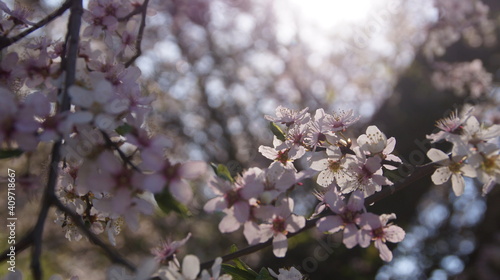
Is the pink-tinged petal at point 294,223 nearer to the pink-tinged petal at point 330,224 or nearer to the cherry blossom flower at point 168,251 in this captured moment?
the pink-tinged petal at point 330,224

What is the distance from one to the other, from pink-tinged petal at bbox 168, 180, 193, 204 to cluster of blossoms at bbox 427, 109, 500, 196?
0.64 m

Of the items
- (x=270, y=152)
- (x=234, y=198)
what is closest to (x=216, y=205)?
(x=234, y=198)

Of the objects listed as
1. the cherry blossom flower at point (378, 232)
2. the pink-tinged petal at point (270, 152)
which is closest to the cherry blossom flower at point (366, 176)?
the cherry blossom flower at point (378, 232)

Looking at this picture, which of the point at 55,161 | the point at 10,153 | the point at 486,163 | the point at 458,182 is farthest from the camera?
the point at 458,182

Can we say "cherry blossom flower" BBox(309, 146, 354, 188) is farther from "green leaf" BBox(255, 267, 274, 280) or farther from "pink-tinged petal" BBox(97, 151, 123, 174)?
"pink-tinged petal" BBox(97, 151, 123, 174)

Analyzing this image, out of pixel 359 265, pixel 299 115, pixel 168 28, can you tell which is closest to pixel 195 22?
pixel 168 28

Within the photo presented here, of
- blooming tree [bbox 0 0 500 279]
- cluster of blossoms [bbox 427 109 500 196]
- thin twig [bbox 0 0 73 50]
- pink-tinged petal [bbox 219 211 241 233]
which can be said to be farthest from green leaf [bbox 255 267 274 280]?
thin twig [bbox 0 0 73 50]

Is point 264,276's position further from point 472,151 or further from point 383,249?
point 472,151

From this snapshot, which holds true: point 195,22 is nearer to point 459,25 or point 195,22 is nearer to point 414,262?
point 459,25

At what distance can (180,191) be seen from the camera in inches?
36.2

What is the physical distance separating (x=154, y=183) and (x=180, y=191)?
63 millimetres

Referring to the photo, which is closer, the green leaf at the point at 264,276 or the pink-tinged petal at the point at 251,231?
the pink-tinged petal at the point at 251,231

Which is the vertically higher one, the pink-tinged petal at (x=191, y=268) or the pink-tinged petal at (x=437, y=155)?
the pink-tinged petal at (x=437, y=155)

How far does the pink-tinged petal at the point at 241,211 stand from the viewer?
1.00m
